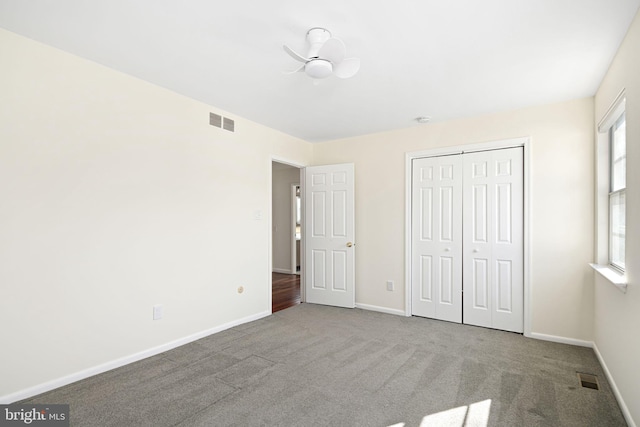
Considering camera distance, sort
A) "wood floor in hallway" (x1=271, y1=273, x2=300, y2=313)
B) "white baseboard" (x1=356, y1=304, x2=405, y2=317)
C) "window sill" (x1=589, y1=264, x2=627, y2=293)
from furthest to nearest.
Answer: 1. "wood floor in hallway" (x1=271, y1=273, x2=300, y2=313)
2. "white baseboard" (x1=356, y1=304, x2=405, y2=317)
3. "window sill" (x1=589, y1=264, x2=627, y2=293)

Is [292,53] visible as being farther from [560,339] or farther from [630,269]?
[560,339]

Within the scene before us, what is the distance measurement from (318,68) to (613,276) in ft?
9.04

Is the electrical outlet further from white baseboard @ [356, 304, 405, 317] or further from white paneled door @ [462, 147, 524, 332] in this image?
white paneled door @ [462, 147, 524, 332]

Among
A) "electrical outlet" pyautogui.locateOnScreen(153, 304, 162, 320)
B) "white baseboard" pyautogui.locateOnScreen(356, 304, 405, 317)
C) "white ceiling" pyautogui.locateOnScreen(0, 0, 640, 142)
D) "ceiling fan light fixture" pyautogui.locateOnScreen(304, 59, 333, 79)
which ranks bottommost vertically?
"white baseboard" pyautogui.locateOnScreen(356, 304, 405, 317)

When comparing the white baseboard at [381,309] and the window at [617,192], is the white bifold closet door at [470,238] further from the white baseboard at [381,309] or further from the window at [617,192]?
the window at [617,192]

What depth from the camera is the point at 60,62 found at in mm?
2498

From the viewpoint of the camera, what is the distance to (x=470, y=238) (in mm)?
3961

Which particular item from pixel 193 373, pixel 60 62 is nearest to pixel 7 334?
pixel 193 373

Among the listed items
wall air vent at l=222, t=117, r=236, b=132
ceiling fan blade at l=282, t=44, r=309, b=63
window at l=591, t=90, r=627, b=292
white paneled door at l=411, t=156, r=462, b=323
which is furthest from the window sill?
wall air vent at l=222, t=117, r=236, b=132

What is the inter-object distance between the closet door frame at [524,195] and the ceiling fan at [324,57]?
7.40 feet

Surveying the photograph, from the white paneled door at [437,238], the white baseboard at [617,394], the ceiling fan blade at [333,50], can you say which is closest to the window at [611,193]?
the white baseboard at [617,394]

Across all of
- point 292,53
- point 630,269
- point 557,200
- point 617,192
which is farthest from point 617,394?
point 292,53

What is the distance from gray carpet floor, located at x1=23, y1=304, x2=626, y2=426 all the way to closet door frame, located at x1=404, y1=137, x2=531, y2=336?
56 centimetres

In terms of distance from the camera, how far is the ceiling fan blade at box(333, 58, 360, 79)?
2.25 m
